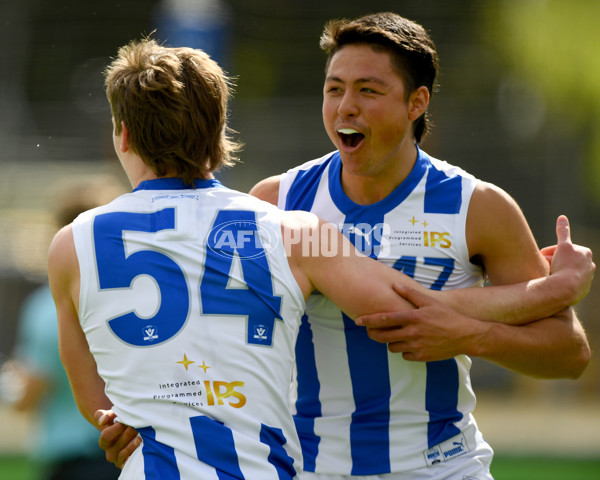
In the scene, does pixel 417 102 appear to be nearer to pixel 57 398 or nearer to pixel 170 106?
pixel 170 106

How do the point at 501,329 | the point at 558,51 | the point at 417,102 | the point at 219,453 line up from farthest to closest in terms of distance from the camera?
the point at 558,51 < the point at 417,102 < the point at 501,329 < the point at 219,453

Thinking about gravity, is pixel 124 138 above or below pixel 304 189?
above

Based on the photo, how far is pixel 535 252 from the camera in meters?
2.96

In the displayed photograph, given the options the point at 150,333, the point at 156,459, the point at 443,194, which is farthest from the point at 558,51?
the point at 156,459

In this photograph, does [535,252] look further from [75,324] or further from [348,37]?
[75,324]

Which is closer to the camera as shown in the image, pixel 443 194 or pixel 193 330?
pixel 193 330

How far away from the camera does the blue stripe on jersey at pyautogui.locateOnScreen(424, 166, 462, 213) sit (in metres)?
3.02

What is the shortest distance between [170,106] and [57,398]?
255cm

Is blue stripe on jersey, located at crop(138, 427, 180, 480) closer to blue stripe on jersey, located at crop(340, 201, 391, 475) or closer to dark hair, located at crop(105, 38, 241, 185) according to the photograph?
dark hair, located at crop(105, 38, 241, 185)

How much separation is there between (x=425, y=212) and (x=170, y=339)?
1.25 m

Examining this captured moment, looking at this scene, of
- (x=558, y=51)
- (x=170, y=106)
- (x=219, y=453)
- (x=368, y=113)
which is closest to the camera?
(x=219, y=453)

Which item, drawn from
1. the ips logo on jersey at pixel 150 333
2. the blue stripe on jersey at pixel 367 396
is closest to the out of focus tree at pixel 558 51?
the blue stripe on jersey at pixel 367 396

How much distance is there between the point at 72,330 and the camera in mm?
2389

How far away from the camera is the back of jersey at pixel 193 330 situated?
84.6 inches
